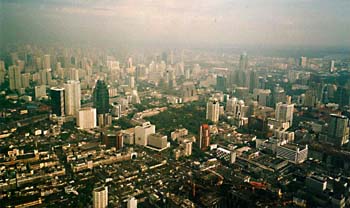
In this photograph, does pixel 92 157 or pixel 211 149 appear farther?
pixel 211 149

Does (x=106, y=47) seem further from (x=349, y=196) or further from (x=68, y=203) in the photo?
(x=349, y=196)

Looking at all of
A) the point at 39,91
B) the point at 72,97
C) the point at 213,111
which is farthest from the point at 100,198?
the point at 39,91

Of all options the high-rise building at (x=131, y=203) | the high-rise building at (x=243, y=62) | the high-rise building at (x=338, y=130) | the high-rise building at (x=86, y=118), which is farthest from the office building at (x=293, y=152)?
the high-rise building at (x=86, y=118)

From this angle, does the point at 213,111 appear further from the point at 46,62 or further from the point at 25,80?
the point at 25,80

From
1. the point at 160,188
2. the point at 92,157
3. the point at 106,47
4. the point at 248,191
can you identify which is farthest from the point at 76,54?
the point at 248,191

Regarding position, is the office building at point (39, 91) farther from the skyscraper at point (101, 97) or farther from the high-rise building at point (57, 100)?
the skyscraper at point (101, 97)

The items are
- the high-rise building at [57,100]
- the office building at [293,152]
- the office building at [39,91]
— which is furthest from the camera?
the office building at [39,91]
